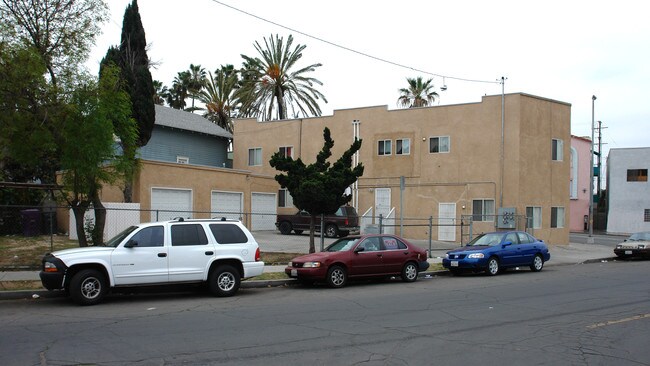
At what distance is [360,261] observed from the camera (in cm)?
1500

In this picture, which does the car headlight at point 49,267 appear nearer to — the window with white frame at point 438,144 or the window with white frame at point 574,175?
the window with white frame at point 438,144

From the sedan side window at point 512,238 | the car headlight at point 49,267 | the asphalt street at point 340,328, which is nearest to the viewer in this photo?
the asphalt street at point 340,328

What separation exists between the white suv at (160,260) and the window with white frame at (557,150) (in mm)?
24146

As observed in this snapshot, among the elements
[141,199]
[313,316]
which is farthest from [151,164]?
[313,316]

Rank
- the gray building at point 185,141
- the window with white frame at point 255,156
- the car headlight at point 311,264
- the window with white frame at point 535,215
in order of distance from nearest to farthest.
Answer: the car headlight at point 311,264
the window with white frame at point 535,215
the gray building at point 185,141
the window with white frame at point 255,156

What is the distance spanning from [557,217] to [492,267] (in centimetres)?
1591

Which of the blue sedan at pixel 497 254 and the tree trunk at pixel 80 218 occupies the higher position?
the tree trunk at pixel 80 218

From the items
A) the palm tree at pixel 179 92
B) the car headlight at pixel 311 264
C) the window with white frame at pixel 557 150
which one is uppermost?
the palm tree at pixel 179 92

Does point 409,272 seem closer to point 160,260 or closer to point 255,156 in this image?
point 160,260

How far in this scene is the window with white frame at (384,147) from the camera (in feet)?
110

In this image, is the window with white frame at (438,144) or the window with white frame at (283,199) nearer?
the window with white frame at (438,144)

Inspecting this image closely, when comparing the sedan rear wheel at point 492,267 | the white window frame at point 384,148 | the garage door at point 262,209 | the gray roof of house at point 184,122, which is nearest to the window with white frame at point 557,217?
the white window frame at point 384,148

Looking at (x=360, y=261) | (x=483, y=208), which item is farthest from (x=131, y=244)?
(x=483, y=208)

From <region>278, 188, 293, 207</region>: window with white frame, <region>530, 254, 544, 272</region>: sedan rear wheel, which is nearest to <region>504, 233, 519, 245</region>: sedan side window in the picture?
<region>530, 254, 544, 272</region>: sedan rear wheel
